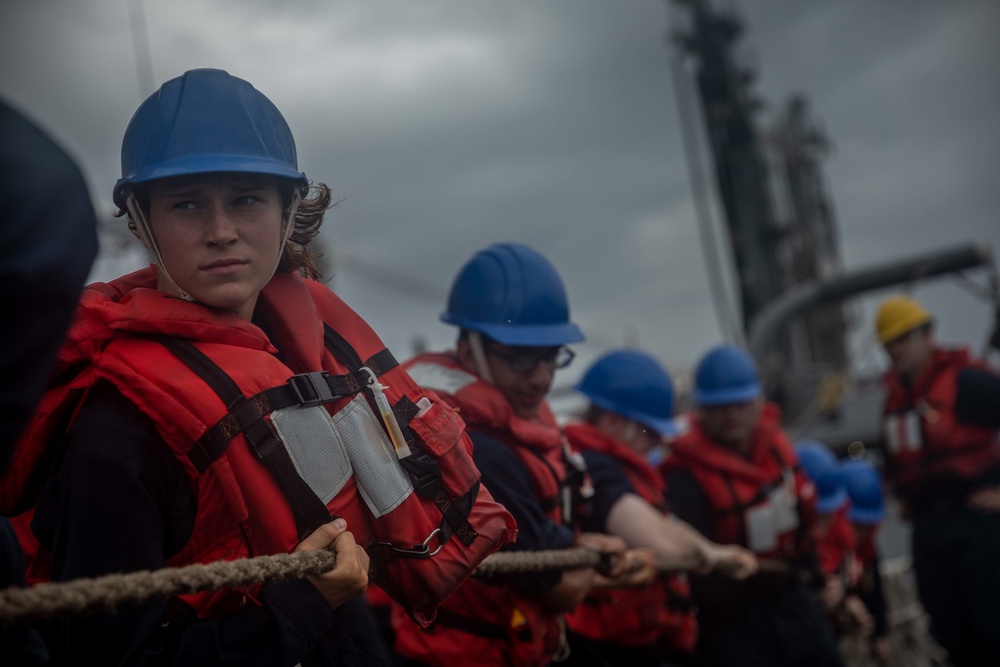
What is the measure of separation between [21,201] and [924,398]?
5.83m

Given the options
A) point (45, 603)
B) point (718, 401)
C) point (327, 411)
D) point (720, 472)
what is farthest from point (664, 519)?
point (45, 603)

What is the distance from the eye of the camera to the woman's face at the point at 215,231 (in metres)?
1.47

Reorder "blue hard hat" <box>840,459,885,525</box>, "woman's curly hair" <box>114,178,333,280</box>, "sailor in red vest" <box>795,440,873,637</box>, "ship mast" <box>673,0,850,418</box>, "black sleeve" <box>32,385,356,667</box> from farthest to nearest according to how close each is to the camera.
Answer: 1. "ship mast" <box>673,0,850,418</box>
2. "blue hard hat" <box>840,459,885,525</box>
3. "sailor in red vest" <box>795,440,873,637</box>
4. "woman's curly hair" <box>114,178,333,280</box>
5. "black sleeve" <box>32,385,356,667</box>

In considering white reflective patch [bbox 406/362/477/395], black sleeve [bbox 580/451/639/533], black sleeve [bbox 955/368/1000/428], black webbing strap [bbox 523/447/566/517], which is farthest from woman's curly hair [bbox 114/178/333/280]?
black sleeve [bbox 955/368/1000/428]

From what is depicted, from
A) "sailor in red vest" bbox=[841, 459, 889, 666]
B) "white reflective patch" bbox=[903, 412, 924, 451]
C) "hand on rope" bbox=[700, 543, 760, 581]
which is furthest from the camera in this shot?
"sailor in red vest" bbox=[841, 459, 889, 666]

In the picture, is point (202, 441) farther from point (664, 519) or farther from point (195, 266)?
point (664, 519)

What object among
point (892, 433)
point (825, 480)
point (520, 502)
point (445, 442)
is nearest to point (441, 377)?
point (520, 502)

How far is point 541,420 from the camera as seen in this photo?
111 inches

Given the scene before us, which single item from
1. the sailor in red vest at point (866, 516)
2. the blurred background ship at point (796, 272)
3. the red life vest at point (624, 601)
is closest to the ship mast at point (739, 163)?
the blurred background ship at point (796, 272)

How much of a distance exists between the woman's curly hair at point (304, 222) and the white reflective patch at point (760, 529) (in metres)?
3.61

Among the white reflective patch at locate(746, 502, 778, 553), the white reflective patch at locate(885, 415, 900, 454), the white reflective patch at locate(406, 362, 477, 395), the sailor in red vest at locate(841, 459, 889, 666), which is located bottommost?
the sailor in red vest at locate(841, 459, 889, 666)

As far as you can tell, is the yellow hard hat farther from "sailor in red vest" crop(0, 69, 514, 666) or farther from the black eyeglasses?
"sailor in red vest" crop(0, 69, 514, 666)

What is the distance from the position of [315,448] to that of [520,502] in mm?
1183

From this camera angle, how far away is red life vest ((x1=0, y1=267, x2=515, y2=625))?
1424 mm
